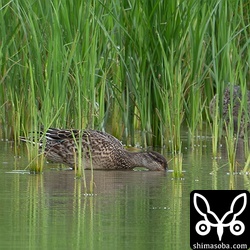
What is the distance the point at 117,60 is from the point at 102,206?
4.69 m

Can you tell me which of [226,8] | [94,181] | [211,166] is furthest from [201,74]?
[94,181]

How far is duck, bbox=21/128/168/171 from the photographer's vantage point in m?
10.5

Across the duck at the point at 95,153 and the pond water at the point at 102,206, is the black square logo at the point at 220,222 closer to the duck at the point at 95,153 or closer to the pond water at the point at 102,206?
the pond water at the point at 102,206

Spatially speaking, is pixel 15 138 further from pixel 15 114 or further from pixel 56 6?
pixel 56 6

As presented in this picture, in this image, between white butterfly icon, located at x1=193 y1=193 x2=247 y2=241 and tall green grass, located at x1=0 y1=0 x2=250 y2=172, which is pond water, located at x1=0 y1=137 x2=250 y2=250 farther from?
tall green grass, located at x1=0 y1=0 x2=250 y2=172

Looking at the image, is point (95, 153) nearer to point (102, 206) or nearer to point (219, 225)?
point (102, 206)

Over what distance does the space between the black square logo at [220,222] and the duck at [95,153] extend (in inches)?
84.7

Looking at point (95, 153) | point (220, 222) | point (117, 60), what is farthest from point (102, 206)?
point (117, 60)

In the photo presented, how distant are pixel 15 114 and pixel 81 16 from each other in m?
1.52

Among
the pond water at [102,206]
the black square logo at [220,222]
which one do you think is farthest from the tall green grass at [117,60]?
the black square logo at [220,222]

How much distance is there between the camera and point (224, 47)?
452 inches

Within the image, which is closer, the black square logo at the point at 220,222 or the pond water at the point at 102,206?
the pond water at the point at 102,206

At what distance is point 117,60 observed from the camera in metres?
12.7

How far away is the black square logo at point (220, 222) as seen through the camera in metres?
7.08
